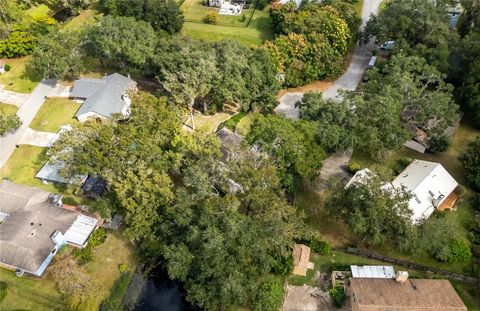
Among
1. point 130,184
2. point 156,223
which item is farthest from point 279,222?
point 130,184

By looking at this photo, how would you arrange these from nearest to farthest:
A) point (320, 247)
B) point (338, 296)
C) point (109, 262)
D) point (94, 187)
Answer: point (338, 296), point (320, 247), point (109, 262), point (94, 187)

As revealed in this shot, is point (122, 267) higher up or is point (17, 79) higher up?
point (17, 79)

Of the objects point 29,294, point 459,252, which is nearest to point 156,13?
point 29,294

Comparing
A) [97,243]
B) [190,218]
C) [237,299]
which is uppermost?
[190,218]

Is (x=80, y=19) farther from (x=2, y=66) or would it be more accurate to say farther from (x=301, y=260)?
(x=301, y=260)

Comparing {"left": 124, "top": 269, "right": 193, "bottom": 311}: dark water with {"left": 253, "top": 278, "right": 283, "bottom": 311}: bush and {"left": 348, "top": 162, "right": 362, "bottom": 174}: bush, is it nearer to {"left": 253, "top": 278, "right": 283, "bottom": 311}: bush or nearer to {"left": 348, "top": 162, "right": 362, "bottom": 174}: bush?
{"left": 253, "top": 278, "right": 283, "bottom": 311}: bush

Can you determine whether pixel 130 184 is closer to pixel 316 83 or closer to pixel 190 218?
pixel 190 218

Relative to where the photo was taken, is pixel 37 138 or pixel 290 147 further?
pixel 37 138
